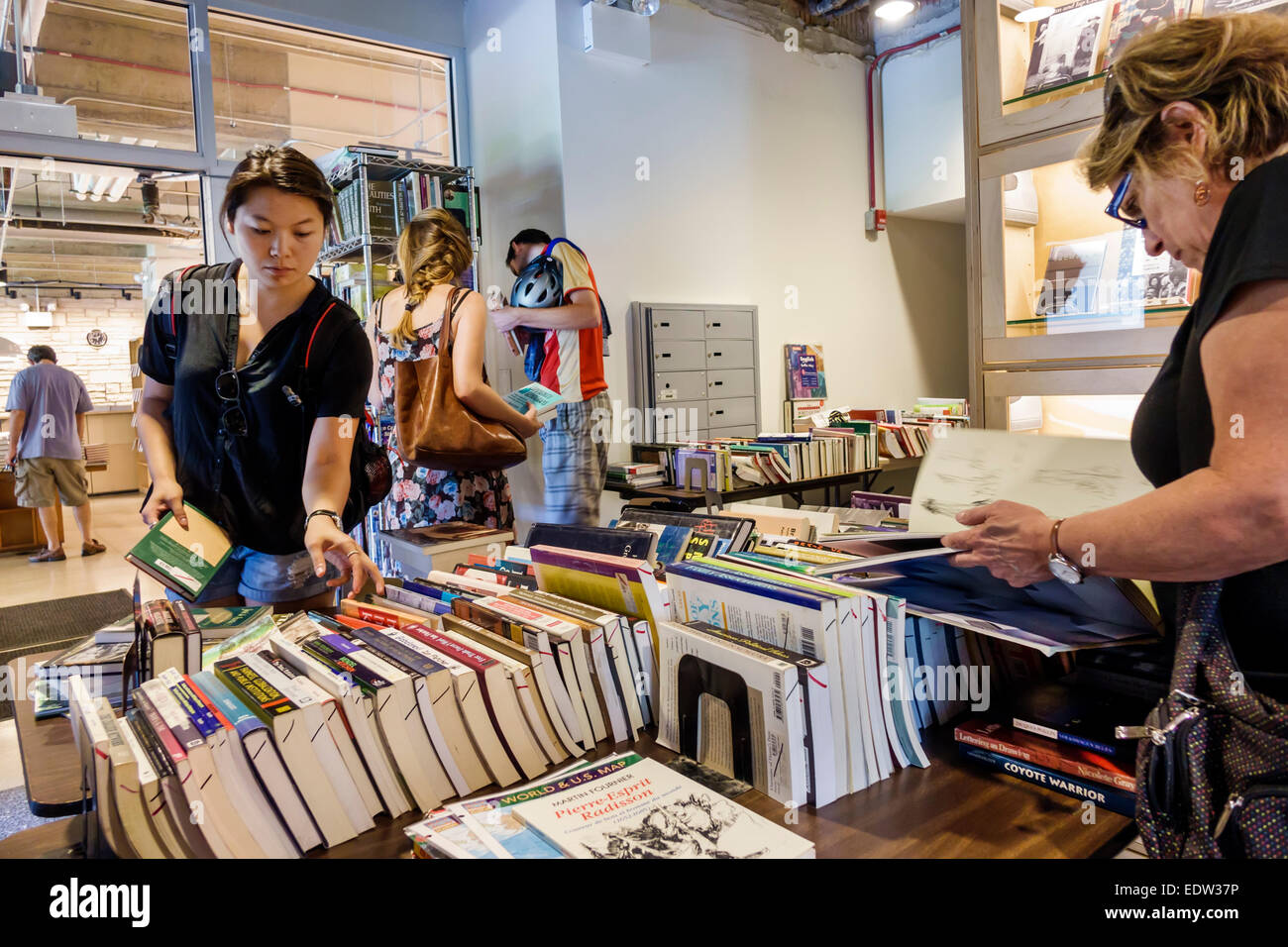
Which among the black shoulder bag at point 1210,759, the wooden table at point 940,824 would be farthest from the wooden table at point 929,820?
the black shoulder bag at point 1210,759

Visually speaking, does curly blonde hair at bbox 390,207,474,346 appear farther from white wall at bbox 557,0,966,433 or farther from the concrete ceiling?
the concrete ceiling

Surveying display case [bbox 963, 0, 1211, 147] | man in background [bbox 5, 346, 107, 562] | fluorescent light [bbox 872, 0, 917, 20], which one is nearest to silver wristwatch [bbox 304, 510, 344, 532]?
display case [bbox 963, 0, 1211, 147]

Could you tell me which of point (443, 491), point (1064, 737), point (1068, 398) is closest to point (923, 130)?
point (1068, 398)

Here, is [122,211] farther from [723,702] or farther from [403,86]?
[723,702]

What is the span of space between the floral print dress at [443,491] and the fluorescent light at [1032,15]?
237 cm

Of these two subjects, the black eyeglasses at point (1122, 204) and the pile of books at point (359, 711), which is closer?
the pile of books at point (359, 711)

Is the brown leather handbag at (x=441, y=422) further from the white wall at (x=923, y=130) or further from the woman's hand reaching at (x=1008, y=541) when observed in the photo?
the white wall at (x=923, y=130)

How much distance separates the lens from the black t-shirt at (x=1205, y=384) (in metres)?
0.82

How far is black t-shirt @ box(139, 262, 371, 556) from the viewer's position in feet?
5.76

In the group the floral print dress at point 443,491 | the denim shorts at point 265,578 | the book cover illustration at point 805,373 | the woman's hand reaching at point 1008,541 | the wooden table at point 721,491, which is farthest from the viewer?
the book cover illustration at point 805,373

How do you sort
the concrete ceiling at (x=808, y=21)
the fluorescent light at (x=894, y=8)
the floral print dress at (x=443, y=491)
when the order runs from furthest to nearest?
the concrete ceiling at (x=808, y=21) < the fluorescent light at (x=894, y=8) < the floral print dress at (x=443, y=491)

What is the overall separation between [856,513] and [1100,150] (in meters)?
1.21

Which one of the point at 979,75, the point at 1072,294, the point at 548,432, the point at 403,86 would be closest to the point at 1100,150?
the point at 1072,294

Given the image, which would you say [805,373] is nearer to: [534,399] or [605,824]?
[534,399]
